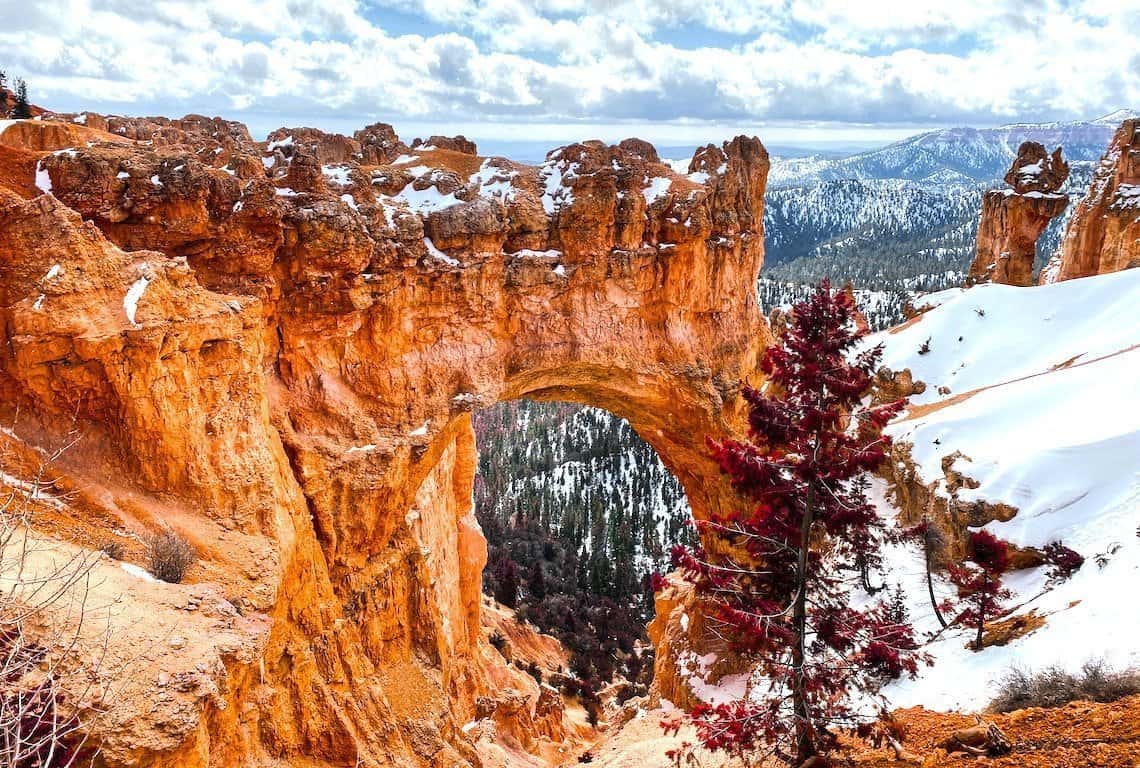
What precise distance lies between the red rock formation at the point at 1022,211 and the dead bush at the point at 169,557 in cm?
4912

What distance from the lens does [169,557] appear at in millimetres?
8898

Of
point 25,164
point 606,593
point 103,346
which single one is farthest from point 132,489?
point 606,593

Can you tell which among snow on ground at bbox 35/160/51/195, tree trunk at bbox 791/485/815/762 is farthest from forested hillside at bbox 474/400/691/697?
snow on ground at bbox 35/160/51/195

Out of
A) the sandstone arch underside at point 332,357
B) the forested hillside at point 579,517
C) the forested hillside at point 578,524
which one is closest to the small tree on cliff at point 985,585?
the sandstone arch underside at point 332,357

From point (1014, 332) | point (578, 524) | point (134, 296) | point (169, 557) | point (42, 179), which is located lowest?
point (578, 524)

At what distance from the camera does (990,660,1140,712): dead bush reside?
892cm

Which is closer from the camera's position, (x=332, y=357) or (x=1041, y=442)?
(x=332, y=357)

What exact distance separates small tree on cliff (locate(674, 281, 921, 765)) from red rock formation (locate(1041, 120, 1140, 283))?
129ft

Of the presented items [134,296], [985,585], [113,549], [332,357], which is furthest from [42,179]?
[985,585]

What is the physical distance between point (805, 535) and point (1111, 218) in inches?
1685

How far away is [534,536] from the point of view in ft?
235

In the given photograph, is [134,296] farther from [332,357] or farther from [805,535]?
[805,535]

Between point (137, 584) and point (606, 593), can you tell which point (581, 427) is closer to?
point (606, 593)

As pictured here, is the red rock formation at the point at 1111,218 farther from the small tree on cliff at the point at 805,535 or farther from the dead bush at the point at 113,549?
the dead bush at the point at 113,549
